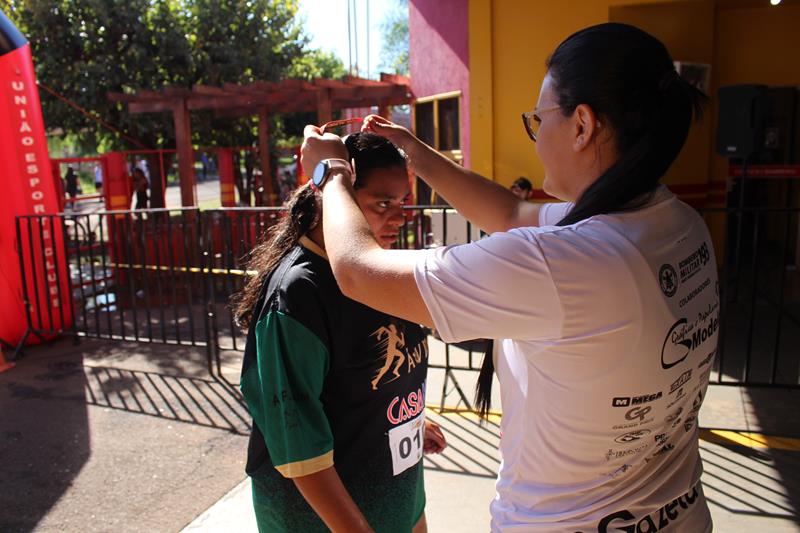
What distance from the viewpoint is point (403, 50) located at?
134ft

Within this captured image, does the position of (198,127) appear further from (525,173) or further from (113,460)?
(113,460)

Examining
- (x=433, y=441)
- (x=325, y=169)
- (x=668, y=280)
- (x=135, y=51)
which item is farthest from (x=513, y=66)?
(x=135, y=51)

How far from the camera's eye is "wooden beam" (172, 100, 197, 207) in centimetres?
1103

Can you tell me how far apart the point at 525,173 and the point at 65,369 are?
237 inches

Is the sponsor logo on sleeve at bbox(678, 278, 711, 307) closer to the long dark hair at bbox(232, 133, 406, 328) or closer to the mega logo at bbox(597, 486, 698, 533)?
the mega logo at bbox(597, 486, 698, 533)

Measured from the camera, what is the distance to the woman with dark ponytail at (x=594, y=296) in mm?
1200

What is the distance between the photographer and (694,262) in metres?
1.34

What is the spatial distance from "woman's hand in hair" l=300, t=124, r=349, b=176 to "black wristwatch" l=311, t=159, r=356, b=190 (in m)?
0.05

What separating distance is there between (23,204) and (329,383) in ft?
21.1

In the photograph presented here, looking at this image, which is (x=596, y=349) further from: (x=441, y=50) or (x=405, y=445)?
(x=441, y=50)

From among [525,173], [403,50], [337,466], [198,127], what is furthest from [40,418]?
[403,50]

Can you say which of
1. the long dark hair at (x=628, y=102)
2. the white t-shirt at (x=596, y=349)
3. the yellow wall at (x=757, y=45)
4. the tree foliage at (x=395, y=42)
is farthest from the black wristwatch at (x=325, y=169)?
the tree foliage at (x=395, y=42)

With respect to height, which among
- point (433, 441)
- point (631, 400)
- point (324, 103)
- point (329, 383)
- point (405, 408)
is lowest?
point (433, 441)

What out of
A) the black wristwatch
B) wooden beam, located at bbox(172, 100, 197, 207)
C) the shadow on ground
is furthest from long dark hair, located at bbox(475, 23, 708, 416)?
wooden beam, located at bbox(172, 100, 197, 207)
